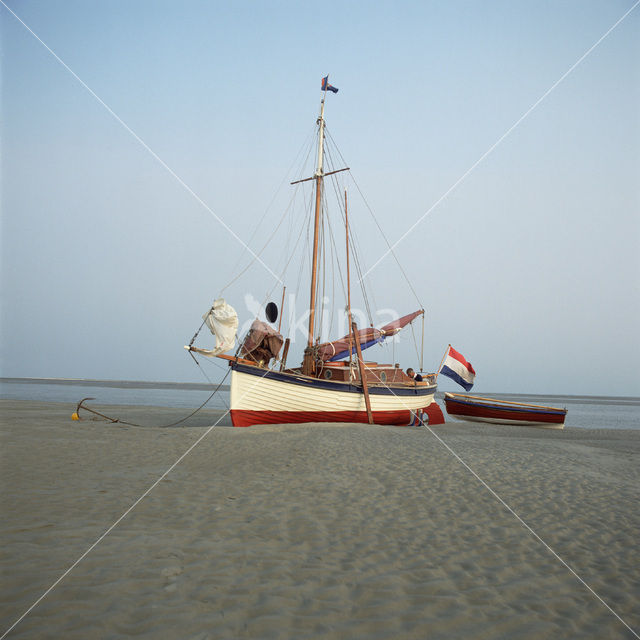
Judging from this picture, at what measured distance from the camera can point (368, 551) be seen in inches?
202

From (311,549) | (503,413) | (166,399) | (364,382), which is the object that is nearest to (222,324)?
(364,382)

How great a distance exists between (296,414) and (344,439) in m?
5.37

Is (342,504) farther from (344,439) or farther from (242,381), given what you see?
(242,381)

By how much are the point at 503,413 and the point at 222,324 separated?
59.8ft

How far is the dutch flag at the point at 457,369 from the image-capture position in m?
26.4

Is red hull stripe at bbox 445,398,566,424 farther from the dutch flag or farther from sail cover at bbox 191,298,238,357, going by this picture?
sail cover at bbox 191,298,238,357

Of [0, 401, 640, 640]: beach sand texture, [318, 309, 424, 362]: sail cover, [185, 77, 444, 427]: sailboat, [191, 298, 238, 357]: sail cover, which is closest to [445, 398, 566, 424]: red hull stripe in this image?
[185, 77, 444, 427]: sailboat

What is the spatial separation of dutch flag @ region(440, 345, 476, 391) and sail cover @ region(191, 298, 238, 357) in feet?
48.3

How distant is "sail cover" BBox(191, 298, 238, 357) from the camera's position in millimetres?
16781

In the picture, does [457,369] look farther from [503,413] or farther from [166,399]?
[166,399]

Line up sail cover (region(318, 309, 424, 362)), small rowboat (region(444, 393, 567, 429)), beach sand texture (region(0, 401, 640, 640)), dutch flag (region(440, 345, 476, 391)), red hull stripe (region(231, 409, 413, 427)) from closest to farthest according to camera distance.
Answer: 1. beach sand texture (region(0, 401, 640, 640))
2. red hull stripe (region(231, 409, 413, 427))
3. sail cover (region(318, 309, 424, 362))
4. small rowboat (region(444, 393, 567, 429))
5. dutch flag (region(440, 345, 476, 391))

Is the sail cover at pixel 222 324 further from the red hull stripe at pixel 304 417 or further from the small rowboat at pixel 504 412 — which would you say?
the small rowboat at pixel 504 412

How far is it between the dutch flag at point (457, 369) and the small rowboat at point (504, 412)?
1.08 metres

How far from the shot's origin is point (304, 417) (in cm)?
1872
